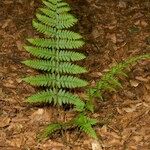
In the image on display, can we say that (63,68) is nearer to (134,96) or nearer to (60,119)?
(60,119)

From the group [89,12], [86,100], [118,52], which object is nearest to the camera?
[86,100]

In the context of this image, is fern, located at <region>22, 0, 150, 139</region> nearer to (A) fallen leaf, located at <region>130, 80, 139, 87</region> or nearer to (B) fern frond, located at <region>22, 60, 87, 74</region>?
(B) fern frond, located at <region>22, 60, 87, 74</region>

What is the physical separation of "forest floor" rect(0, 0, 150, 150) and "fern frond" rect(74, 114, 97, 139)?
0.55 feet

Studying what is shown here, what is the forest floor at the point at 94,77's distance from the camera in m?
4.21

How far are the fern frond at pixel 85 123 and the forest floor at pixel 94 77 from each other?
0.55 feet

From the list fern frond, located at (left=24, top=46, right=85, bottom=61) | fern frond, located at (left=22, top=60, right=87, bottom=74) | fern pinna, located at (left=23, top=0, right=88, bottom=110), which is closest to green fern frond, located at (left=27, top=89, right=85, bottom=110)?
fern pinna, located at (left=23, top=0, right=88, bottom=110)

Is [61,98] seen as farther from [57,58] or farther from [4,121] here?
[4,121]

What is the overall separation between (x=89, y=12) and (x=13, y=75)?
5.31 ft

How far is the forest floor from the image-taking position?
4.21 m

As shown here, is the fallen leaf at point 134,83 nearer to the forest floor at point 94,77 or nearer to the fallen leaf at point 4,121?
the forest floor at point 94,77

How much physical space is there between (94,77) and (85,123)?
98 cm

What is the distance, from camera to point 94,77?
4957 millimetres

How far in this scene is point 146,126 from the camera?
438cm

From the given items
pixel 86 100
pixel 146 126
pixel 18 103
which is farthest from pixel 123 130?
pixel 18 103
